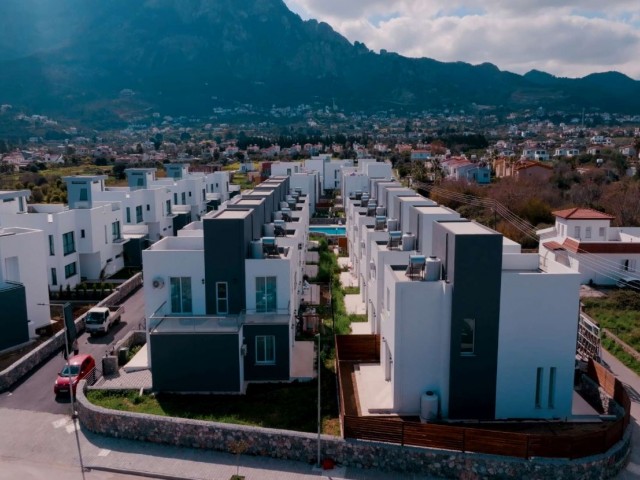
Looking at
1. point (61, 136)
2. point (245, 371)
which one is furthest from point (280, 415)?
point (61, 136)

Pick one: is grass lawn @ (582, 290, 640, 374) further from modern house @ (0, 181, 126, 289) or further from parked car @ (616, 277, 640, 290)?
modern house @ (0, 181, 126, 289)

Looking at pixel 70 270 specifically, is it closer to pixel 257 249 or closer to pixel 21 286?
pixel 21 286

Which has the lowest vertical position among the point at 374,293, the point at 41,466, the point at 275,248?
the point at 41,466

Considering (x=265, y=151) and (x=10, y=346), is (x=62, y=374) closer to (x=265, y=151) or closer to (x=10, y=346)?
(x=10, y=346)

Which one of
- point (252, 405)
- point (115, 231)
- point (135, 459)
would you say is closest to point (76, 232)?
point (115, 231)

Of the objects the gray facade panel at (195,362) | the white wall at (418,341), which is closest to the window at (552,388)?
the white wall at (418,341)

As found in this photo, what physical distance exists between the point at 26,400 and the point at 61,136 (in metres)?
184

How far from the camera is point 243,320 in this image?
19750 mm

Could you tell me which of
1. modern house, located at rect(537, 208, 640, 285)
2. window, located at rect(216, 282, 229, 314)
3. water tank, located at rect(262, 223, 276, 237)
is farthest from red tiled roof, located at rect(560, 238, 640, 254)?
window, located at rect(216, 282, 229, 314)

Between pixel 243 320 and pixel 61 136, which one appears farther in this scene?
pixel 61 136

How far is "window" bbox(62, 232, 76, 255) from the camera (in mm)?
32906

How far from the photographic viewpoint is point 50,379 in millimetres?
20828

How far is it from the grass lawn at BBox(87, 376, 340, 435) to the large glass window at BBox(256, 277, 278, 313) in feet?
9.30

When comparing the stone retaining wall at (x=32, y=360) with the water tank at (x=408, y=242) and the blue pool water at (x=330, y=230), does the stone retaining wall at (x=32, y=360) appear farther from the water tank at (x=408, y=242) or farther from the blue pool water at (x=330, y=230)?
the blue pool water at (x=330, y=230)
